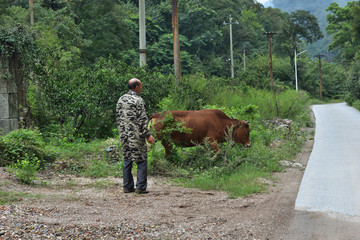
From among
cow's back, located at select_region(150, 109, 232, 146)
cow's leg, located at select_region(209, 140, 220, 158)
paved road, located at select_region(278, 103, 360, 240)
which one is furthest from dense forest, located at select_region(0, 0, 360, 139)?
paved road, located at select_region(278, 103, 360, 240)

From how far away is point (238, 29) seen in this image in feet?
265

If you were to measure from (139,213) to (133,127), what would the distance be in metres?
1.80

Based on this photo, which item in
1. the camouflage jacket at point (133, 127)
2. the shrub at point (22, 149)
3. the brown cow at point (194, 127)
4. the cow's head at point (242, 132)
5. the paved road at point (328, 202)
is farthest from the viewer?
the cow's head at point (242, 132)

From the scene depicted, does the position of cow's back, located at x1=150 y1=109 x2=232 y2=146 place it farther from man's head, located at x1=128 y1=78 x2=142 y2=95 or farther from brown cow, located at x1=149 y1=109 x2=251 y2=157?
man's head, located at x1=128 y1=78 x2=142 y2=95

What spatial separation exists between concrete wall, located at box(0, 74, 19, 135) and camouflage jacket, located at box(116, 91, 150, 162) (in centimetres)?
549

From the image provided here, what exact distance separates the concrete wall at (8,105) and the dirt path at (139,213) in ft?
13.1

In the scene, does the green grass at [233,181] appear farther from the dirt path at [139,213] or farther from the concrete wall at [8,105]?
the concrete wall at [8,105]

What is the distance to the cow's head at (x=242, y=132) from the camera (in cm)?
988

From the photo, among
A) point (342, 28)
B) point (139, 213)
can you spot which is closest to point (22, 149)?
point (139, 213)

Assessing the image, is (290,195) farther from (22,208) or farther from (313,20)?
(313,20)

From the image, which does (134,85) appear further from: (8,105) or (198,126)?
(8,105)

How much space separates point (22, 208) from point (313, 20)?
7663 centimetres

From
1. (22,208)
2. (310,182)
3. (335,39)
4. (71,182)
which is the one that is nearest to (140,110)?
(71,182)

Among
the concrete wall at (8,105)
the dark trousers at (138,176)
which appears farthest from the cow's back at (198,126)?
the concrete wall at (8,105)
